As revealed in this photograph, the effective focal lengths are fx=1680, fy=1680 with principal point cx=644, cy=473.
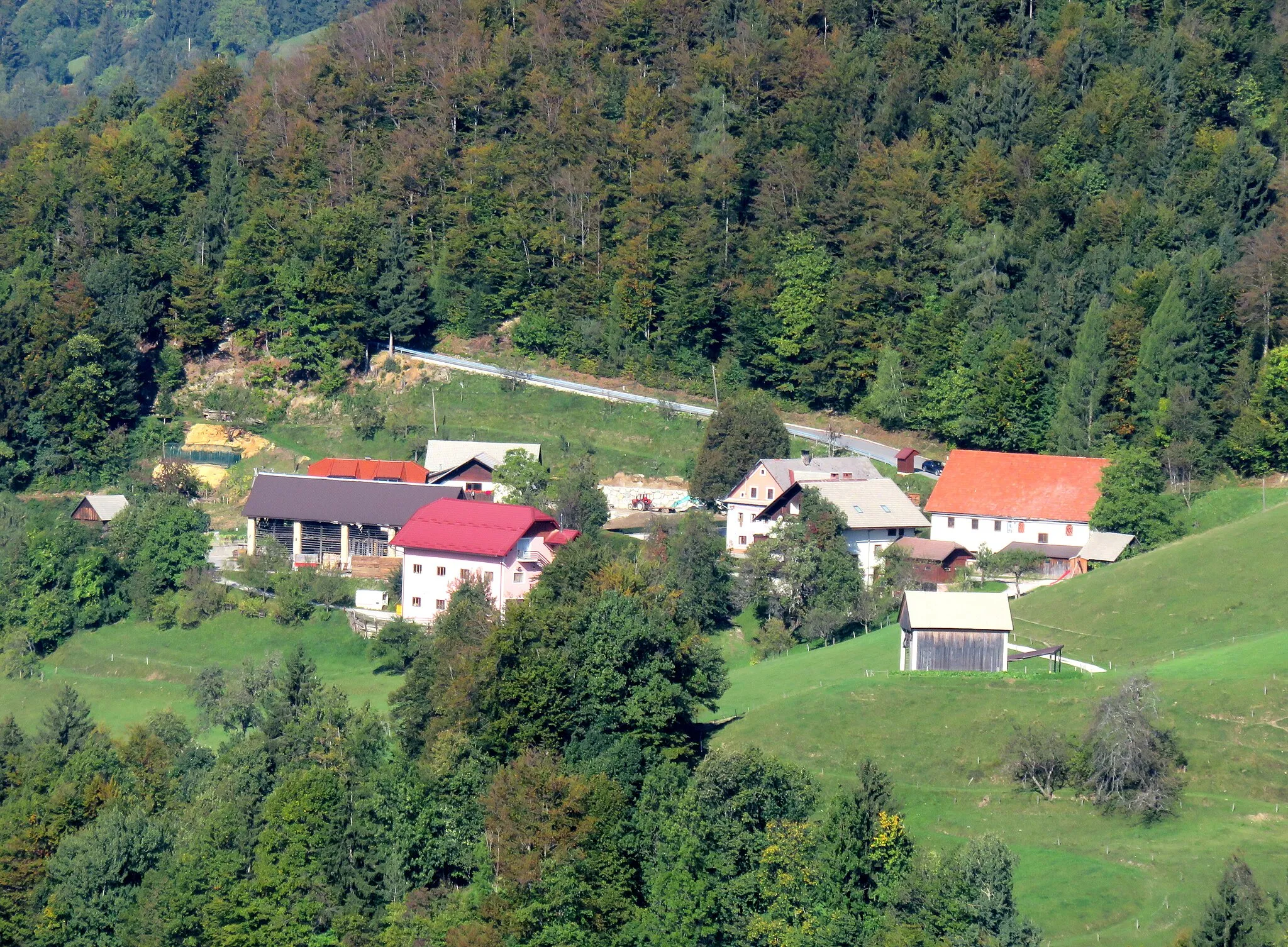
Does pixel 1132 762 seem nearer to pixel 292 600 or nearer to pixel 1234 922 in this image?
pixel 1234 922

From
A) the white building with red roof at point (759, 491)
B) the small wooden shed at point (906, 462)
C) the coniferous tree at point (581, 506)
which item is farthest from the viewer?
the small wooden shed at point (906, 462)

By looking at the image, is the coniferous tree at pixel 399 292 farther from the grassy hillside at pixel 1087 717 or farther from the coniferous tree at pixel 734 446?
the grassy hillside at pixel 1087 717

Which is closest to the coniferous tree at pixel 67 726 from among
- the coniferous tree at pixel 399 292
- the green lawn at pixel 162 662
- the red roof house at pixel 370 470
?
the green lawn at pixel 162 662

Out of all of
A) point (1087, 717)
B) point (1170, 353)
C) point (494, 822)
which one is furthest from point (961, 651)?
point (1170, 353)

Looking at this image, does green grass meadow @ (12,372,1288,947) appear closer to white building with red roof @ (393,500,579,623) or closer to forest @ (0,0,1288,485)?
white building with red roof @ (393,500,579,623)

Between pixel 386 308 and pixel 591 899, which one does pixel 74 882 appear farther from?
pixel 386 308

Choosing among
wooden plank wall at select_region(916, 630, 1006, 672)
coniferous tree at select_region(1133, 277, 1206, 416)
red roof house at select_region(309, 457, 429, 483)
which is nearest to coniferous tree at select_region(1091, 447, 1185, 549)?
coniferous tree at select_region(1133, 277, 1206, 416)
